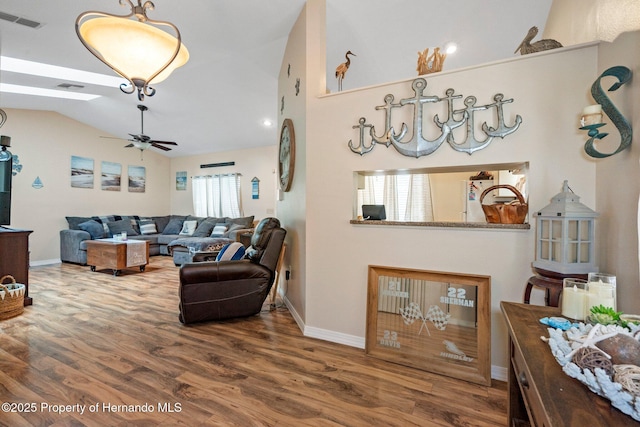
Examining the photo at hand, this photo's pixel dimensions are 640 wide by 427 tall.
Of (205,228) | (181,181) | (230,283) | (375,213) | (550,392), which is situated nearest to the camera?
(550,392)

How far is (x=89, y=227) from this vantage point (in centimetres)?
608

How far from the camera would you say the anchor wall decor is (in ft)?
6.53

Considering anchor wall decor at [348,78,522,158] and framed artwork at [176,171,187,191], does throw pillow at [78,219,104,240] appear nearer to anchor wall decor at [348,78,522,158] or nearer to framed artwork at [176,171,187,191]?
framed artwork at [176,171,187,191]

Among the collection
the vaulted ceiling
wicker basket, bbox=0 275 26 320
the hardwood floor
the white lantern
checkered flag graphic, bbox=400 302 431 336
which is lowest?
the hardwood floor

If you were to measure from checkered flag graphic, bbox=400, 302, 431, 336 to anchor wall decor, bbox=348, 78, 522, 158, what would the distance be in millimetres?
1157

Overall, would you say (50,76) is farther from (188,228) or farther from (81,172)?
(188,228)

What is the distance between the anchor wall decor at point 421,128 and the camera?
1991 millimetres

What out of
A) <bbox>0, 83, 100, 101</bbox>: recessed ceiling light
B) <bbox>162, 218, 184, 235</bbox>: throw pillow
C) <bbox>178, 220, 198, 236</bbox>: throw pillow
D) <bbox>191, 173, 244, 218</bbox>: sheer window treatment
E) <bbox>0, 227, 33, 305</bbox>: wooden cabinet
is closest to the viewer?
<bbox>0, 227, 33, 305</bbox>: wooden cabinet

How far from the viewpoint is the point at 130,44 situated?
1709 millimetres

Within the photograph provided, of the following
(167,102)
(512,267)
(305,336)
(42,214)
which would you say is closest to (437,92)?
(512,267)

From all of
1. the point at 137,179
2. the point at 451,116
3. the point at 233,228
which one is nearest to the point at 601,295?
the point at 451,116

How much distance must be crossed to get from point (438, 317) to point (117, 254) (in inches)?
203

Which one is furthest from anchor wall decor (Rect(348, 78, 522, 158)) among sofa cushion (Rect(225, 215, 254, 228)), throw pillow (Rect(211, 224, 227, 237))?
throw pillow (Rect(211, 224, 227, 237))

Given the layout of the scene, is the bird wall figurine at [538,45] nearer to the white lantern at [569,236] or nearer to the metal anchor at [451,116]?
the metal anchor at [451,116]
